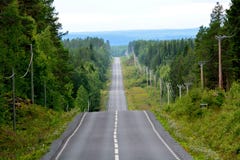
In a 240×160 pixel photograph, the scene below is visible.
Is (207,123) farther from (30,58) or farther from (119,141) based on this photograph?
(30,58)

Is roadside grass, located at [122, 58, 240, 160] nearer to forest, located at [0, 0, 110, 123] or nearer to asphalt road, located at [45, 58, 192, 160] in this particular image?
asphalt road, located at [45, 58, 192, 160]

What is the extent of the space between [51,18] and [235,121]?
50045 millimetres

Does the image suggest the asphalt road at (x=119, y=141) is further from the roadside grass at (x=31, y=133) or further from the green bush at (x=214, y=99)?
the green bush at (x=214, y=99)

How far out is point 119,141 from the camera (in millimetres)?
33344

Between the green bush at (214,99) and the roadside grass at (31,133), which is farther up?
the green bush at (214,99)

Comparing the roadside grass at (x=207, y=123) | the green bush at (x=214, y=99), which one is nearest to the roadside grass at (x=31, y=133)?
the roadside grass at (x=207, y=123)

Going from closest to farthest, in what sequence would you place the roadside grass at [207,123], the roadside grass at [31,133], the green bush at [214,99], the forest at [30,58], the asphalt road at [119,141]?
1. the asphalt road at [119,141]
2. the roadside grass at [207,123]
3. the roadside grass at [31,133]
4. the forest at [30,58]
5. the green bush at [214,99]

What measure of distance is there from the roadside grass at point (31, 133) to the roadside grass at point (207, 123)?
8.05 m

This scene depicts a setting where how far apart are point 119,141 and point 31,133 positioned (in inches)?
325

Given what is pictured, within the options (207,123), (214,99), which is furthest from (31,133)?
(214,99)

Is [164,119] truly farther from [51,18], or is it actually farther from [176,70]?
[176,70]

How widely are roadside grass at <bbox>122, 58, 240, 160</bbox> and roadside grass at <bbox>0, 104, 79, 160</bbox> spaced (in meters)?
8.05

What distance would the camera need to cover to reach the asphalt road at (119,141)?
27500mm

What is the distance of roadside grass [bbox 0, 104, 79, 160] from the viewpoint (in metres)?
28.9
